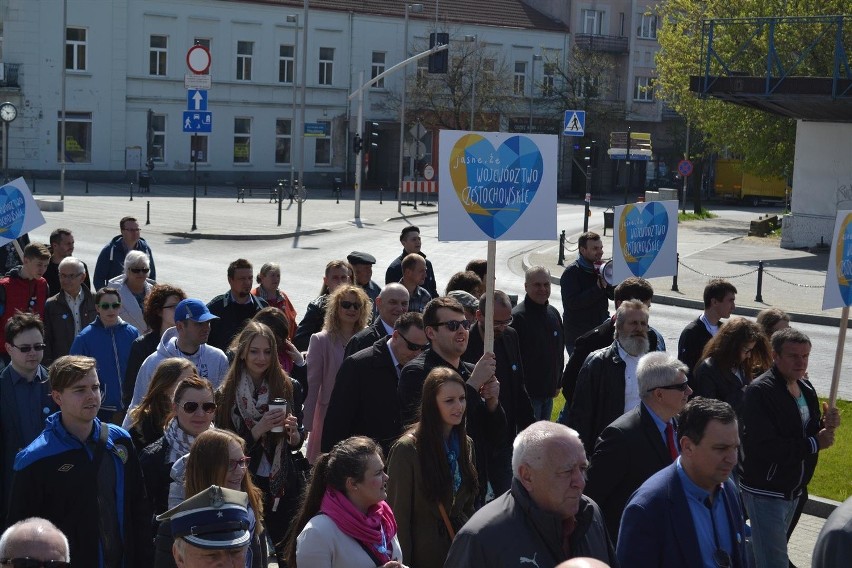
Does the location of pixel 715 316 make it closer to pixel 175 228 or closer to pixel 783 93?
pixel 783 93

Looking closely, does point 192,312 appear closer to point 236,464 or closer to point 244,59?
point 236,464

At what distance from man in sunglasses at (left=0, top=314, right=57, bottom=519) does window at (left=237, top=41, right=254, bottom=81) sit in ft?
183

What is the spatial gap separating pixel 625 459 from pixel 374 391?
1827mm

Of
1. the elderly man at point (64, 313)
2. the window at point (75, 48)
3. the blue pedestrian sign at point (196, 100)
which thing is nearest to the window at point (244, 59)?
the window at point (75, 48)

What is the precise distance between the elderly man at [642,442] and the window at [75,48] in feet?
176

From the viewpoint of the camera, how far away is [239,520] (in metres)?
4.02

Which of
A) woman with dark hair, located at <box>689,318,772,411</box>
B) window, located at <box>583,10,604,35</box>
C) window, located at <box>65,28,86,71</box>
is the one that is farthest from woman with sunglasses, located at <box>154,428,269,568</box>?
window, located at <box>583,10,604,35</box>

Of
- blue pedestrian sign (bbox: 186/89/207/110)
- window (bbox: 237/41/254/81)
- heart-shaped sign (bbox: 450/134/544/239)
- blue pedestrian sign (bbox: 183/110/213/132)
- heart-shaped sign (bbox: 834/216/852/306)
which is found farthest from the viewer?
window (bbox: 237/41/254/81)

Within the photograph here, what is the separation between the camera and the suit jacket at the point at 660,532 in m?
4.76

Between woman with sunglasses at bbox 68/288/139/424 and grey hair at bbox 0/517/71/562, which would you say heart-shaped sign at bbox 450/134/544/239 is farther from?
grey hair at bbox 0/517/71/562

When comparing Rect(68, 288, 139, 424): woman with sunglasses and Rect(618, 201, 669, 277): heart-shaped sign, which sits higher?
Rect(618, 201, 669, 277): heart-shaped sign

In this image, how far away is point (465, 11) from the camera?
223 feet

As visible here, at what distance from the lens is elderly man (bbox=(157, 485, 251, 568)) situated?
3.84m

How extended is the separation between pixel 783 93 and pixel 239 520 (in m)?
28.1
